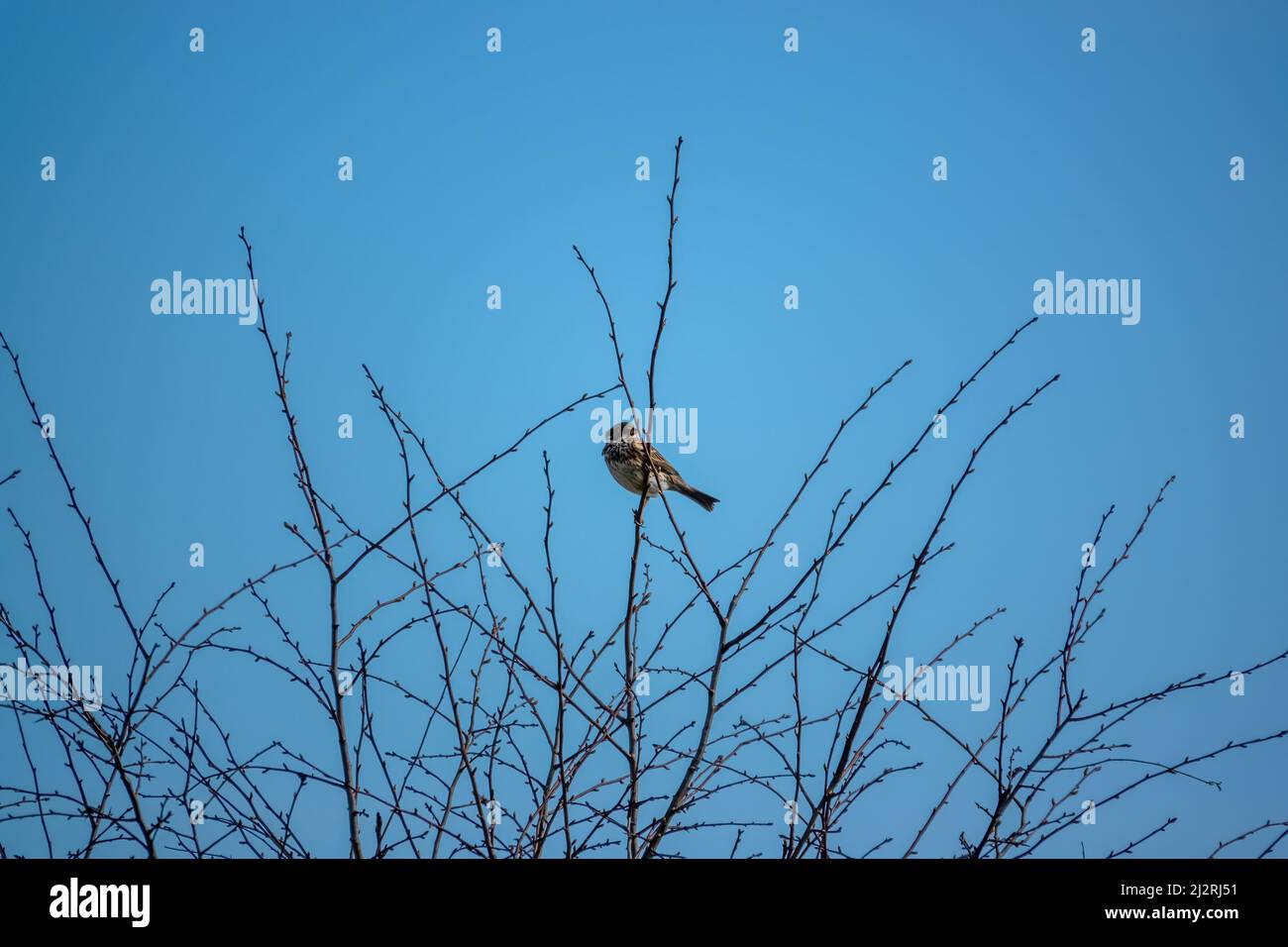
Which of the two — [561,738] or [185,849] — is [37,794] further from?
[561,738]

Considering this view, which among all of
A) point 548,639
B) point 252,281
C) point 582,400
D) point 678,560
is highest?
point 252,281

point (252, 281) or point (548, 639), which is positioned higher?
point (252, 281)
